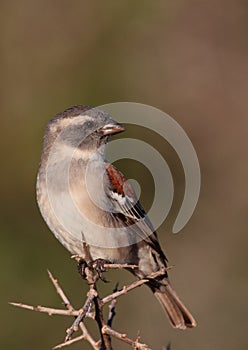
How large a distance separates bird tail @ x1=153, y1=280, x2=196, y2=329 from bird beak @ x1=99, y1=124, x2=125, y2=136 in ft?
3.21

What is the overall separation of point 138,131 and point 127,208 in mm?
3808

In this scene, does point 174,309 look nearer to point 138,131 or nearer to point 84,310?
point 84,310

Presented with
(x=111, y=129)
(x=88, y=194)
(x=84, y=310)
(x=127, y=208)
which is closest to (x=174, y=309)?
(x=127, y=208)

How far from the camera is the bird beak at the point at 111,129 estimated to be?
4.74 metres

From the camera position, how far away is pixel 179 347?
6.39 meters

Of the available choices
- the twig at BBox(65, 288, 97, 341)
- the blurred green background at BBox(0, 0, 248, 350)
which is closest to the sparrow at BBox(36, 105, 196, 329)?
the twig at BBox(65, 288, 97, 341)

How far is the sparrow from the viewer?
4555 millimetres

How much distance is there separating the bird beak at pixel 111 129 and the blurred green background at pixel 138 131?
1925 mm

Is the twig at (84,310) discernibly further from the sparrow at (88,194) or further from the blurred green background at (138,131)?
the blurred green background at (138,131)

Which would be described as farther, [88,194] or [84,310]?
[88,194]

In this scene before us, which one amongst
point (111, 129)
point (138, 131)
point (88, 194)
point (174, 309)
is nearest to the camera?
point (88, 194)

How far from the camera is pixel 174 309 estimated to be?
17.0 ft

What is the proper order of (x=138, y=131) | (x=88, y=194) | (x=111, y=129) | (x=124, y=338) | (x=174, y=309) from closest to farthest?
(x=124, y=338) < (x=88, y=194) < (x=111, y=129) < (x=174, y=309) < (x=138, y=131)

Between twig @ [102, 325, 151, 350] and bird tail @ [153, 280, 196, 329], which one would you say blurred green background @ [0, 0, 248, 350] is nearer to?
bird tail @ [153, 280, 196, 329]
